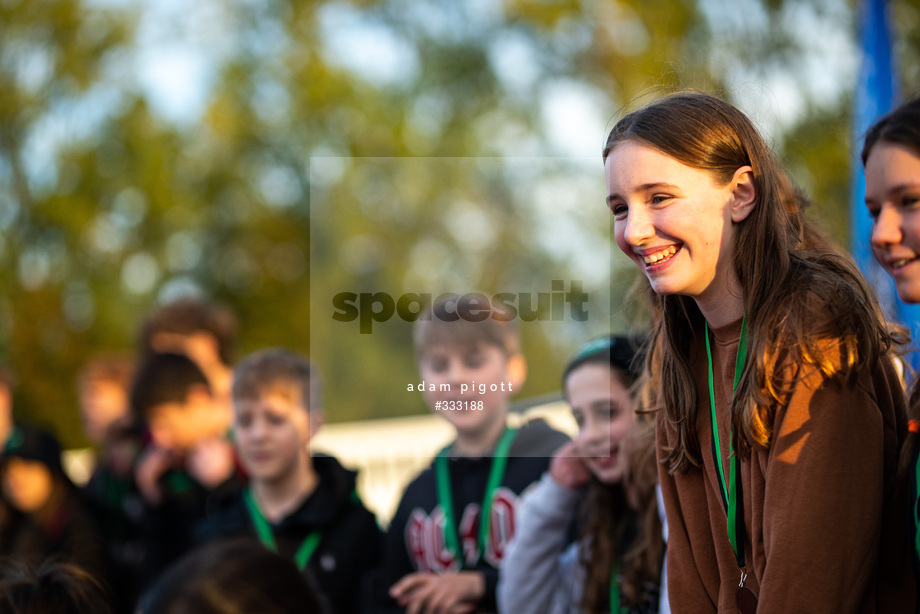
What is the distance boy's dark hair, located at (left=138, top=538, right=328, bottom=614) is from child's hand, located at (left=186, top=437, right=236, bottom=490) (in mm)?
2935

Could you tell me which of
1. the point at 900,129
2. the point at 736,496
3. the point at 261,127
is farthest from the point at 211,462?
the point at 261,127

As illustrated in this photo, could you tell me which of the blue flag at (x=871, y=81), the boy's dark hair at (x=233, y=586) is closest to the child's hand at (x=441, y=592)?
the boy's dark hair at (x=233, y=586)

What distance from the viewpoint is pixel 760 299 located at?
1860 millimetres

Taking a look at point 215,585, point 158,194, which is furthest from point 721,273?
point 158,194

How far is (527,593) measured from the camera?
307cm

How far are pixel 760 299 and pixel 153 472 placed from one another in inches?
162

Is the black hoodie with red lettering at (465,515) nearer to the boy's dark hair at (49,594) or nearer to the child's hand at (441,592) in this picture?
the child's hand at (441,592)

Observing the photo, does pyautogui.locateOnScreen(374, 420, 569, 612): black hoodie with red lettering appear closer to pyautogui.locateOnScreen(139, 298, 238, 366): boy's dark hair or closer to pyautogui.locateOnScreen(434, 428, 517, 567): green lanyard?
pyautogui.locateOnScreen(434, 428, 517, 567): green lanyard

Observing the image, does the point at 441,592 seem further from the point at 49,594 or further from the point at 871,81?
the point at 871,81

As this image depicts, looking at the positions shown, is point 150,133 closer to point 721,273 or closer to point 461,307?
point 461,307

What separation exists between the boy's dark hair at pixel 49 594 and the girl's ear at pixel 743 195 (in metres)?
1.78

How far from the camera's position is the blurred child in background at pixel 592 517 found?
2859 millimetres

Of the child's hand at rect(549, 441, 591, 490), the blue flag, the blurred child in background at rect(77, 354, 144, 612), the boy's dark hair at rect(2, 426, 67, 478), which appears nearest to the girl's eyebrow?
the child's hand at rect(549, 441, 591, 490)

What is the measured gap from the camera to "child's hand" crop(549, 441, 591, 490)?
9.77 feet
